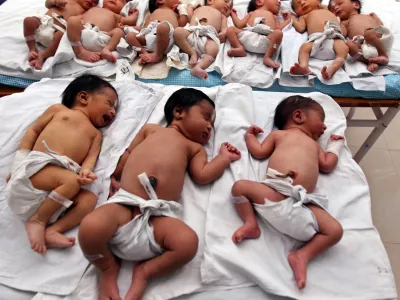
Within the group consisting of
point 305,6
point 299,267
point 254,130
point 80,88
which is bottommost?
point 299,267

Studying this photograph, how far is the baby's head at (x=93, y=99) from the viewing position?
124 cm

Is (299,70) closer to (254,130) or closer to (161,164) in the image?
(254,130)

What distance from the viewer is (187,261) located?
84 cm

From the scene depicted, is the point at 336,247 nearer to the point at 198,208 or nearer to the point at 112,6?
the point at 198,208

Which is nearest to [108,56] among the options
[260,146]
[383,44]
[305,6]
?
[260,146]

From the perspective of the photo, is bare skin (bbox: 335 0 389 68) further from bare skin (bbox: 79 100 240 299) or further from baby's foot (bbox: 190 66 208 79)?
bare skin (bbox: 79 100 240 299)

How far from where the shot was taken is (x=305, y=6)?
199 cm

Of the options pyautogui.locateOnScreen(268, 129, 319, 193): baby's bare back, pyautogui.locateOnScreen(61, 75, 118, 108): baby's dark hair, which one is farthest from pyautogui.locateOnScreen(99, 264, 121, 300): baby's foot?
pyautogui.locateOnScreen(61, 75, 118, 108): baby's dark hair

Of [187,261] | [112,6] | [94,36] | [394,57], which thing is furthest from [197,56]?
[187,261]

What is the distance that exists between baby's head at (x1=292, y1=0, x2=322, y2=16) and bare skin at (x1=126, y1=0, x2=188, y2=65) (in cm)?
74

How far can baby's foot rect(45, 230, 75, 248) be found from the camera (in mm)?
887

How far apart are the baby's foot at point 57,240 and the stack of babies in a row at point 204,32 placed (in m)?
1.00

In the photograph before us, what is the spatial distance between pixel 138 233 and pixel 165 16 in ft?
4.76

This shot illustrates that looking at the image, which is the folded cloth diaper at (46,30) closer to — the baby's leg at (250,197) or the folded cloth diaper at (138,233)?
the folded cloth diaper at (138,233)
